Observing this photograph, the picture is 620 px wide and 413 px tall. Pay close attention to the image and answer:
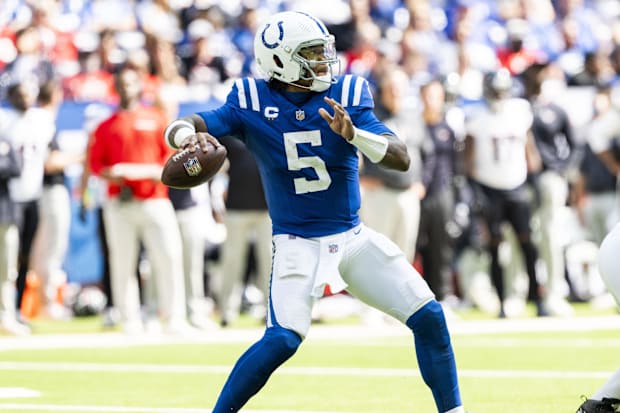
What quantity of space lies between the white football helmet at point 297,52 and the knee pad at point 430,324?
3.46ft

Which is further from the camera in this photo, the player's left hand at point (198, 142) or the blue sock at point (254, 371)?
the player's left hand at point (198, 142)

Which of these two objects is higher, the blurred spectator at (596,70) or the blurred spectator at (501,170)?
the blurred spectator at (596,70)

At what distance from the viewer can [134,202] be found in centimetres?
1149

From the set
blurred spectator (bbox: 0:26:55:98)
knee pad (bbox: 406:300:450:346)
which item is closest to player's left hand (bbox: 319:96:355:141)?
knee pad (bbox: 406:300:450:346)

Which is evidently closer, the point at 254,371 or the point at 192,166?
the point at 254,371

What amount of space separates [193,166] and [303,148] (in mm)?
503

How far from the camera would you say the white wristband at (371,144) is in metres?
5.66

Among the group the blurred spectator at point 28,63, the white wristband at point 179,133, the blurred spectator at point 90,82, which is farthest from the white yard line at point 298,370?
the blurred spectator at point 90,82

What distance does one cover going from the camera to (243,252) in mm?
12484

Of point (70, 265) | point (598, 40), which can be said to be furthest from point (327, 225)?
point (598, 40)

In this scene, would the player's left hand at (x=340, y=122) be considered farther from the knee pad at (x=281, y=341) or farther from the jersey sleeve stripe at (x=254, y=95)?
the knee pad at (x=281, y=341)

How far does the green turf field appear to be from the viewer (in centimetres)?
725

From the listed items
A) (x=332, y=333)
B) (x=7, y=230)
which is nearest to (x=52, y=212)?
(x=7, y=230)

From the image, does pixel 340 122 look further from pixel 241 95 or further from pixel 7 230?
pixel 7 230
